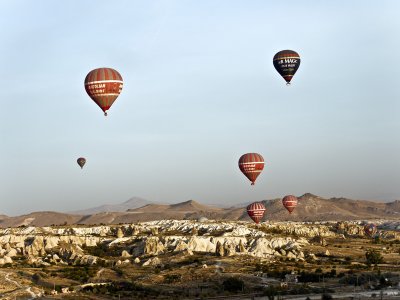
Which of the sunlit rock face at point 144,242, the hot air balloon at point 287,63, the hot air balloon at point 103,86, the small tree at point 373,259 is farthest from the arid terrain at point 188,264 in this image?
the hot air balloon at point 287,63

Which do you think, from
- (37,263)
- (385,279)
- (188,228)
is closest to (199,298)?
(385,279)

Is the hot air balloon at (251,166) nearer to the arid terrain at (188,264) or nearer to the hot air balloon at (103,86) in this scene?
the arid terrain at (188,264)

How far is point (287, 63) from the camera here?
124 meters

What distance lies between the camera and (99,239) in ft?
484

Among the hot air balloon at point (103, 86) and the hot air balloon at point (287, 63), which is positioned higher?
the hot air balloon at point (287, 63)

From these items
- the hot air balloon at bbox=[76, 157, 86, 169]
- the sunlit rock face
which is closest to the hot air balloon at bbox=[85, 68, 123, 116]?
the sunlit rock face

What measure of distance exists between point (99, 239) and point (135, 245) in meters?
13.2

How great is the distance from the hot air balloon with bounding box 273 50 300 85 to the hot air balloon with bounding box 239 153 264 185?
15001mm

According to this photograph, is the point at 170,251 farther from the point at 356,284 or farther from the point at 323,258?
the point at 356,284

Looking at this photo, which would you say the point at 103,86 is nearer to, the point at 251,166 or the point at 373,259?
the point at 251,166

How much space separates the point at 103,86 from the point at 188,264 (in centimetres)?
3020

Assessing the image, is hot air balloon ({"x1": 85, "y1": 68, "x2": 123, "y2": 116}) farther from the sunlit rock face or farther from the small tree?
the small tree

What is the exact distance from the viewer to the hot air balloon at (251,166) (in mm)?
130875

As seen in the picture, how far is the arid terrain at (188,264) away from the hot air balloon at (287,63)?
28460mm
